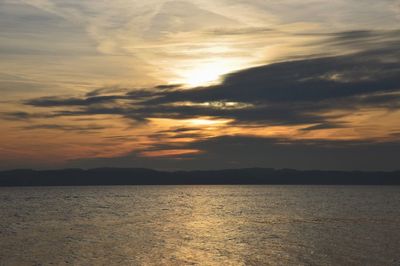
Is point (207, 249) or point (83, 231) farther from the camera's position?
point (83, 231)

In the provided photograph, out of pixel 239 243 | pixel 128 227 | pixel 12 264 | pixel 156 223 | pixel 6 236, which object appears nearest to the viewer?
pixel 12 264

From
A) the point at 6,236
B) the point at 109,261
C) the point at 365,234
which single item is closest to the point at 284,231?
the point at 365,234

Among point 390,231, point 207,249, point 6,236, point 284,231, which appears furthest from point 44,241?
point 390,231

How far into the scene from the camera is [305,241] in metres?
63.5

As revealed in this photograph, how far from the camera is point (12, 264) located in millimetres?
47719

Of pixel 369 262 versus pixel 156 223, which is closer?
pixel 369 262

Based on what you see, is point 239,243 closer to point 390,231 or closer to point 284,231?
point 284,231

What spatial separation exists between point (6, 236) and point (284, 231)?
42954mm

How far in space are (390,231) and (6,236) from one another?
5976 centimetres

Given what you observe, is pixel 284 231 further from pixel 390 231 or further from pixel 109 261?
pixel 109 261

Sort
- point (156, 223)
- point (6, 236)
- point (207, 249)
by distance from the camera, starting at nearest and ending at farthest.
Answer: point (207, 249) < point (6, 236) < point (156, 223)

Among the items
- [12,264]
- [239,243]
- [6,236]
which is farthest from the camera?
[6,236]

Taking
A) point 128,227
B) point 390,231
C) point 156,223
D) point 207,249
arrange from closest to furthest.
Result: point 207,249, point 390,231, point 128,227, point 156,223

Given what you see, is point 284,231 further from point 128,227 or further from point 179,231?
point 128,227
